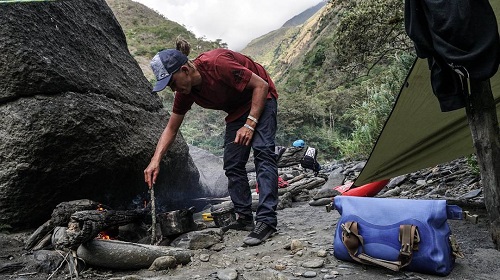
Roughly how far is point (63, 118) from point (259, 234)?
5.88 feet

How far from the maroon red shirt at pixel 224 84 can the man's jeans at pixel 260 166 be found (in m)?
0.13

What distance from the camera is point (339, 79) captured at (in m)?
27.3

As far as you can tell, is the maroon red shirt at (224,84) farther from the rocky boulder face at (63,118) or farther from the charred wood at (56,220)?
the charred wood at (56,220)

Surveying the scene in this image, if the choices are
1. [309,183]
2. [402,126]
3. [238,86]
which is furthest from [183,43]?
[309,183]

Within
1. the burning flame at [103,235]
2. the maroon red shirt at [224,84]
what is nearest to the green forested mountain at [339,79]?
the maroon red shirt at [224,84]

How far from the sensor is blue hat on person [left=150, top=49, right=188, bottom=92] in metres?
2.64

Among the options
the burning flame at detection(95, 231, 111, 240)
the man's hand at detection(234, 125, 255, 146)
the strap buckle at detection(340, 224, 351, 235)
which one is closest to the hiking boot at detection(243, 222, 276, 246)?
the man's hand at detection(234, 125, 255, 146)

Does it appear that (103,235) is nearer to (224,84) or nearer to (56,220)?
(56,220)

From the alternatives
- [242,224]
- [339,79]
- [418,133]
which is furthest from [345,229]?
[339,79]

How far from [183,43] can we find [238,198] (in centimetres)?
147

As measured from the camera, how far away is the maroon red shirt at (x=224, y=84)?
2.82 meters

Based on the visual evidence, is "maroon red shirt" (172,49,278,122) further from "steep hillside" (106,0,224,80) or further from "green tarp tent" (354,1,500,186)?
"steep hillside" (106,0,224,80)

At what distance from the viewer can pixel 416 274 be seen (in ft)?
6.45

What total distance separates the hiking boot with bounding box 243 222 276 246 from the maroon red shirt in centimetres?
94
